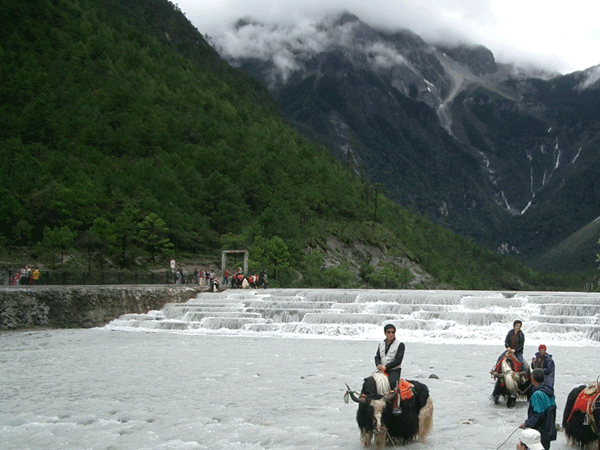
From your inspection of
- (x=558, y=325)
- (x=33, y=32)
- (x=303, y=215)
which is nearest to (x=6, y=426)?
(x=558, y=325)

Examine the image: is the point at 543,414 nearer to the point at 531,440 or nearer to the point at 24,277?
the point at 531,440

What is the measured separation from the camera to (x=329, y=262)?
7662 centimetres

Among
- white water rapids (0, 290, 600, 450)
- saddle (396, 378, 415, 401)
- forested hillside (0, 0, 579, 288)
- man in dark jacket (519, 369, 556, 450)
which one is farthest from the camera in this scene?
forested hillside (0, 0, 579, 288)

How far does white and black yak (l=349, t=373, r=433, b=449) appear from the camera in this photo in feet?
27.7

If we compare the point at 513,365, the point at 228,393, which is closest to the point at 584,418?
the point at 513,365

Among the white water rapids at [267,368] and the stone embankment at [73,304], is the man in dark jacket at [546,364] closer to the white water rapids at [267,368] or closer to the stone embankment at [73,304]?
the white water rapids at [267,368]

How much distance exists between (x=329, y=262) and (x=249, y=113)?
2118 inches

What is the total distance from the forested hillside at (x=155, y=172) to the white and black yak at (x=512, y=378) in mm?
43194

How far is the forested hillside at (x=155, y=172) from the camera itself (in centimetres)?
5888

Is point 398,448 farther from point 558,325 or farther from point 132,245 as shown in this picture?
point 132,245

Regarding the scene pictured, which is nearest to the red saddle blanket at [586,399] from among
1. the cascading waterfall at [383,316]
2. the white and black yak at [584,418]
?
the white and black yak at [584,418]

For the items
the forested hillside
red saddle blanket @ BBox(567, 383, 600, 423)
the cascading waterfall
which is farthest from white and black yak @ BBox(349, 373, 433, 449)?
the forested hillside

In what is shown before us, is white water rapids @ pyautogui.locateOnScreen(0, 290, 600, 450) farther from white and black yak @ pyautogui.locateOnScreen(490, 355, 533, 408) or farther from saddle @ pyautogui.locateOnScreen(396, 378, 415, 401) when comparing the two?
saddle @ pyautogui.locateOnScreen(396, 378, 415, 401)

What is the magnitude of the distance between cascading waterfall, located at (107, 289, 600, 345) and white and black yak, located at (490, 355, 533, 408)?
1408 cm
